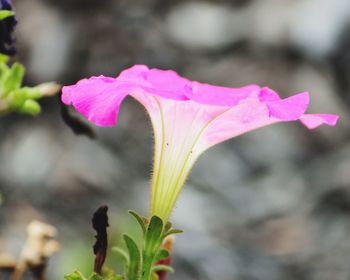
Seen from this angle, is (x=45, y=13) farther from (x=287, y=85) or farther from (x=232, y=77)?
(x=287, y=85)

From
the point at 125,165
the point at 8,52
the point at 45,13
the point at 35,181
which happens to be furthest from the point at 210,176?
the point at 8,52

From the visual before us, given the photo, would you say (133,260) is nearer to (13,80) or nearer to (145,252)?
(145,252)

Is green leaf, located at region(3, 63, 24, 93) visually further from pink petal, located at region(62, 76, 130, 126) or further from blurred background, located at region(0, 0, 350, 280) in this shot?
blurred background, located at region(0, 0, 350, 280)

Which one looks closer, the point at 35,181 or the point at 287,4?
the point at 35,181

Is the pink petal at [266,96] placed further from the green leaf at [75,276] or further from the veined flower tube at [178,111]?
the green leaf at [75,276]

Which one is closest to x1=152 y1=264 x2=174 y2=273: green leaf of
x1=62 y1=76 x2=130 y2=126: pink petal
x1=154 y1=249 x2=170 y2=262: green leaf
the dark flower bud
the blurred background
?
x1=154 y1=249 x2=170 y2=262: green leaf

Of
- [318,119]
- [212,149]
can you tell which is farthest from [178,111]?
[212,149]
